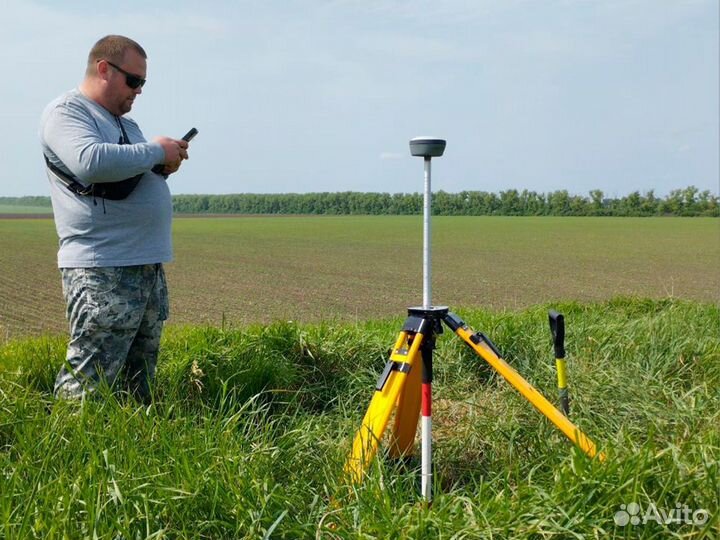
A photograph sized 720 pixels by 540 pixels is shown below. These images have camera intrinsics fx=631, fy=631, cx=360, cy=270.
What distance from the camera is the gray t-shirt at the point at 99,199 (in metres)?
3.15

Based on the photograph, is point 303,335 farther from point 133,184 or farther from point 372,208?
point 372,208

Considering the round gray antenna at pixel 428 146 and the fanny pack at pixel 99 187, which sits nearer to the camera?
the round gray antenna at pixel 428 146

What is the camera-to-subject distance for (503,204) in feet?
249

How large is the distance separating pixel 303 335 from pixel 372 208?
82251mm

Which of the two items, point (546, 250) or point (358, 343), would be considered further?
point (546, 250)

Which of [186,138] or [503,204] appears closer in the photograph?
[186,138]

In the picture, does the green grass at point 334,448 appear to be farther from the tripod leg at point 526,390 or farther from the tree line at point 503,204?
the tree line at point 503,204

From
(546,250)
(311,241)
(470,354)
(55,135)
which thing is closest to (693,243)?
(546,250)

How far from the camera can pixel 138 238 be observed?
3.44 meters

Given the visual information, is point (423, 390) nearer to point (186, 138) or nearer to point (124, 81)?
point (186, 138)

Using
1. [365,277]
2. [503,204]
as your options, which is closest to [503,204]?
[503,204]

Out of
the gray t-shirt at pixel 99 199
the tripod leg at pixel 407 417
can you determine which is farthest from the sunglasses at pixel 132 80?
the tripod leg at pixel 407 417

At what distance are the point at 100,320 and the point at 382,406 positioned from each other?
1.63 m

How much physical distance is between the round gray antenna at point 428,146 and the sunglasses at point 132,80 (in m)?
1.71
